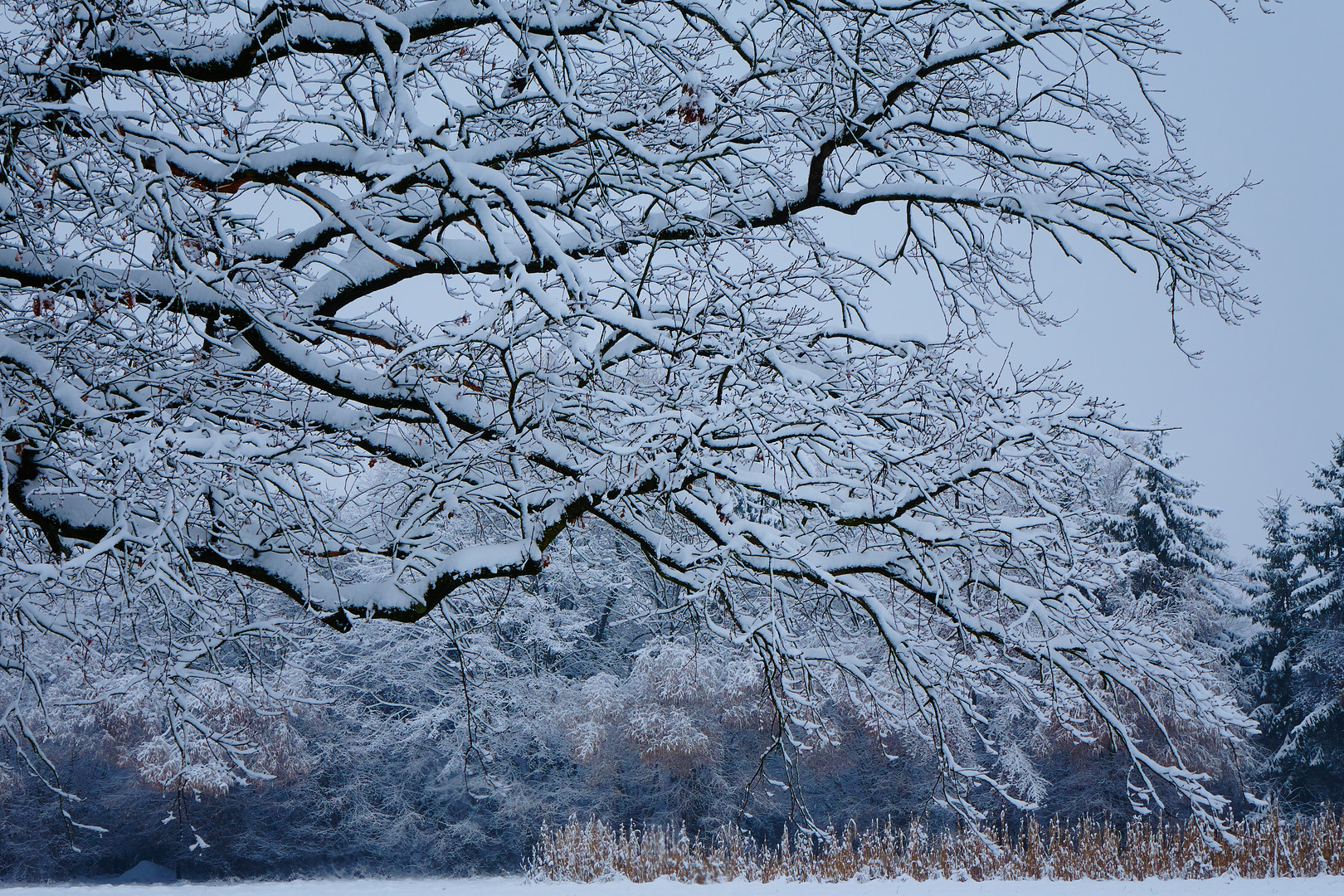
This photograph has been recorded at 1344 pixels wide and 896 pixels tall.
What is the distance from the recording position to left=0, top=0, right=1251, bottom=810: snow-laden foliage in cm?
391

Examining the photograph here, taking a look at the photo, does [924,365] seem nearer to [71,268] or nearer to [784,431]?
[784,431]

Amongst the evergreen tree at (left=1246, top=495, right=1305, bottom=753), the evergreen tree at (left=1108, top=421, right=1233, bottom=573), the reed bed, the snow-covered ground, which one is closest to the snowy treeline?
the reed bed

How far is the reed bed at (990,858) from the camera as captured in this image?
41.0ft

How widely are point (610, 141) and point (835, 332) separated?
1.64 m

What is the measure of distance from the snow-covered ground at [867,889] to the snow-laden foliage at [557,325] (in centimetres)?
832

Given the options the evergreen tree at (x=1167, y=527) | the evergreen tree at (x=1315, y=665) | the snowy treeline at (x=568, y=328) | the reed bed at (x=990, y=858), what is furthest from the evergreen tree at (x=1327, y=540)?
the snowy treeline at (x=568, y=328)

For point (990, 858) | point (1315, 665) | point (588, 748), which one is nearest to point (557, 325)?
point (990, 858)

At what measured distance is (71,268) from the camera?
417cm

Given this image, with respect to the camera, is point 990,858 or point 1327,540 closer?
point 990,858

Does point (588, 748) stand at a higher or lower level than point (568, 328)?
lower

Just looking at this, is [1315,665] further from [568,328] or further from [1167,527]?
[568,328]

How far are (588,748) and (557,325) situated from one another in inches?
700

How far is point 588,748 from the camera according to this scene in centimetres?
1997

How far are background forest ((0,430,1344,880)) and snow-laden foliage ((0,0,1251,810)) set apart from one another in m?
15.2
